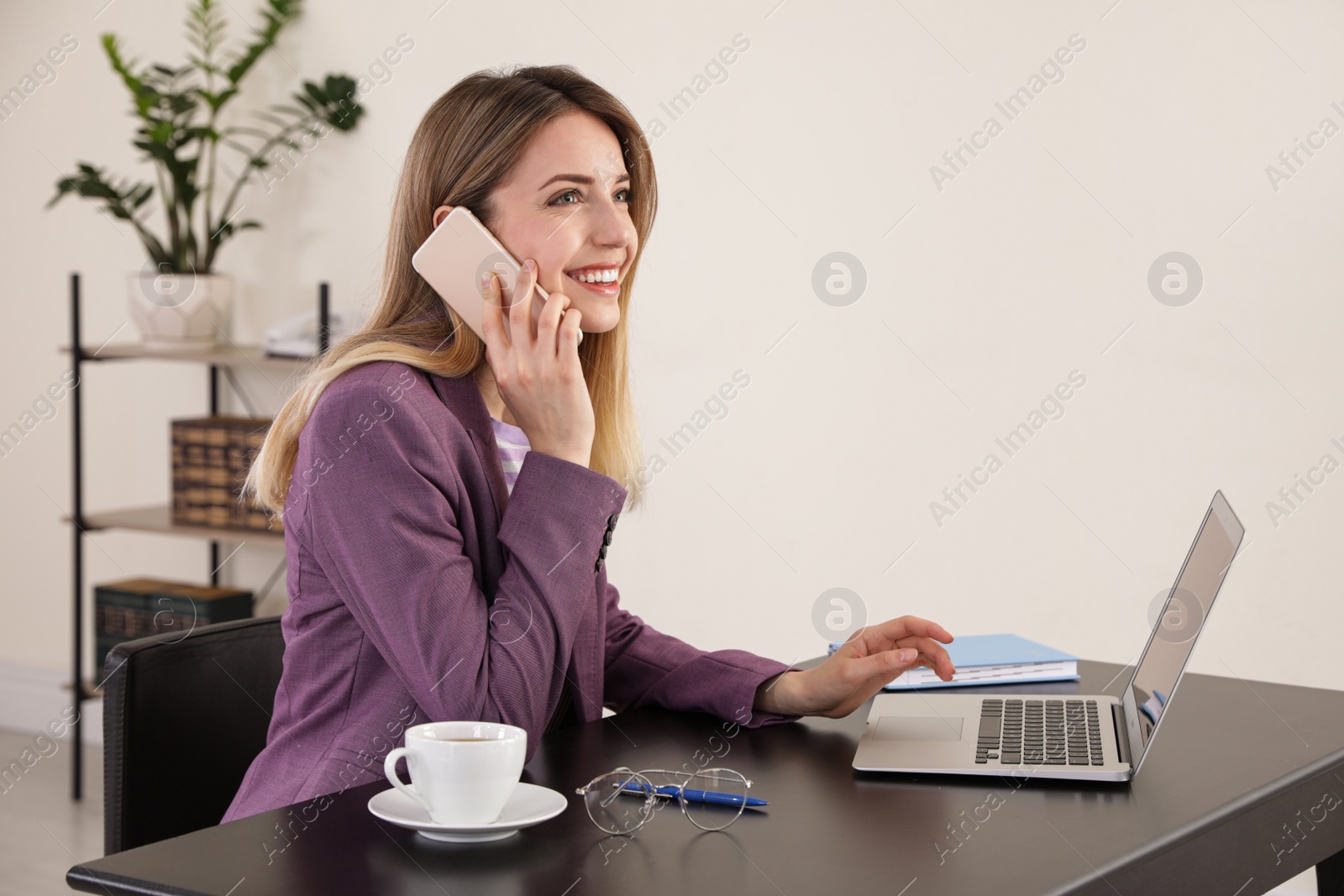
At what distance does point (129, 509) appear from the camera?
3.78 metres

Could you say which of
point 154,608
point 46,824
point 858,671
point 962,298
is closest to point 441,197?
point 858,671

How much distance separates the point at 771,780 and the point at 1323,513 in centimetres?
168

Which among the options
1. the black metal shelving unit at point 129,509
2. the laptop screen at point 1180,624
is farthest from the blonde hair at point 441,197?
the black metal shelving unit at point 129,509

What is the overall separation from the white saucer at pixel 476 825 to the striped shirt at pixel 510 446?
1.78ft

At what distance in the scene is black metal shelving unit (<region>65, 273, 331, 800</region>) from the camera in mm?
3248

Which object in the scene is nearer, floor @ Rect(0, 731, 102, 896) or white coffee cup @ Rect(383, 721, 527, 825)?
white coffee cup @ Rect(383, 721, 527, 825)

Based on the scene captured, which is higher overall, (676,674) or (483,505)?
(483,505)

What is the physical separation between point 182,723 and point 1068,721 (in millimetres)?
933

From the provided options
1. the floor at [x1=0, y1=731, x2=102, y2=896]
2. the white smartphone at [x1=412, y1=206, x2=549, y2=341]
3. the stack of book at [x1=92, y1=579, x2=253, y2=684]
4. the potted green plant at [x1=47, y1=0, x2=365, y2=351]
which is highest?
the potted green plant at [x1=47, y1=0, x2=365, y2=351]

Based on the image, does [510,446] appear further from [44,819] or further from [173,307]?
[44,819]

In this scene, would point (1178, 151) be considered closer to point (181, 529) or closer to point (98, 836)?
point (181, 529)

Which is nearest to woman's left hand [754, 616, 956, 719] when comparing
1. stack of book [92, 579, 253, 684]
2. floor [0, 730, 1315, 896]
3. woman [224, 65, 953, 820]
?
woman [224, 65, 953, 820]

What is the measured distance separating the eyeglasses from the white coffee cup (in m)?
0.09

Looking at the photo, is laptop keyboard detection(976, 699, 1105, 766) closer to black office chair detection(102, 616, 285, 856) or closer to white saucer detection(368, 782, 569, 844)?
white saucer detection(368, 782, 569, 844)
